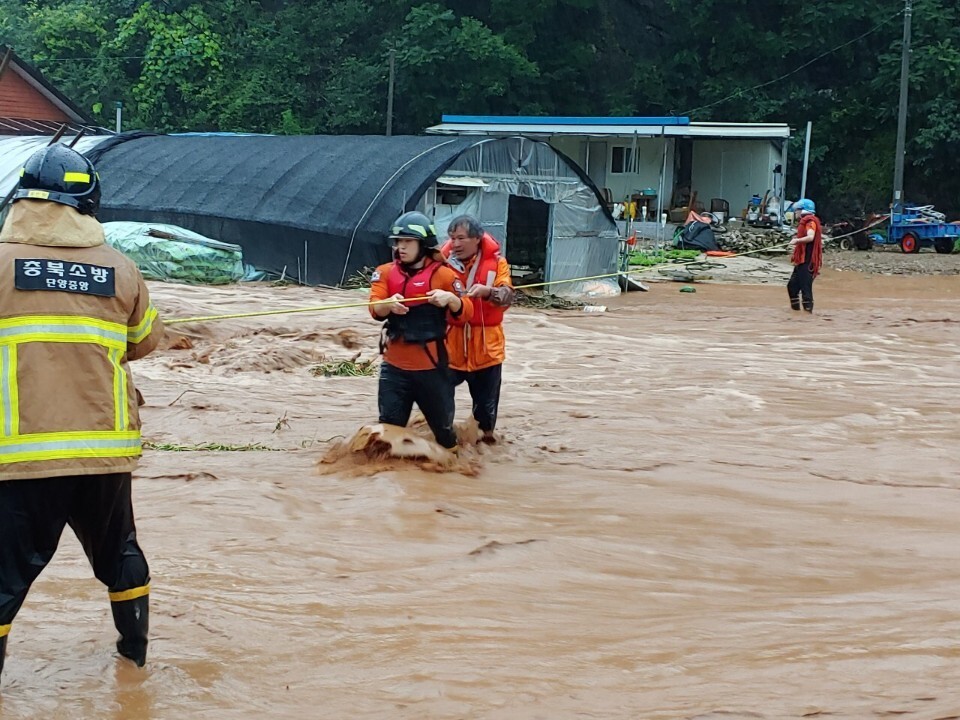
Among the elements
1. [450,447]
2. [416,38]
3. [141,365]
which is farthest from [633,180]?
[450,447]

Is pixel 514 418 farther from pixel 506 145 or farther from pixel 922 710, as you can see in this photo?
pixel 506 145

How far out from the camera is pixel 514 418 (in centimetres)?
986

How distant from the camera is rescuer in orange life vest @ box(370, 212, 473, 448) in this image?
6910 millimetres

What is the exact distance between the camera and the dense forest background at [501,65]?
138 feet

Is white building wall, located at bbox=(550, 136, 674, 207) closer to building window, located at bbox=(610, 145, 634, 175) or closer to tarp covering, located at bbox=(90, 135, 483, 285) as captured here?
building window, located at bbox=(610, 145, 634, 175)

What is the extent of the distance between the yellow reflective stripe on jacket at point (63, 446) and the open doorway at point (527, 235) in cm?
1894

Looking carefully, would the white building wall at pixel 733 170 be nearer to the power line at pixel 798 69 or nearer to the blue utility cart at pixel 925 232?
the power line at pixel 798 69

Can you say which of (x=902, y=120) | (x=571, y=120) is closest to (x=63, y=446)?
(x=571, y=120)

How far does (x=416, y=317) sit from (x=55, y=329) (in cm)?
337

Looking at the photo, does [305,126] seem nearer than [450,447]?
No

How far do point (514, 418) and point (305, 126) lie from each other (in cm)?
3649

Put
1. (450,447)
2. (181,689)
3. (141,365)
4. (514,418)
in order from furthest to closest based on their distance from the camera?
1. (141,365)
2. (514,418)
3. (450,447)
4. (181,689)

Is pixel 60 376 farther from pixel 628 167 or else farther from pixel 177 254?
pixel 628 167

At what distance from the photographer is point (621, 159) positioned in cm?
3888
